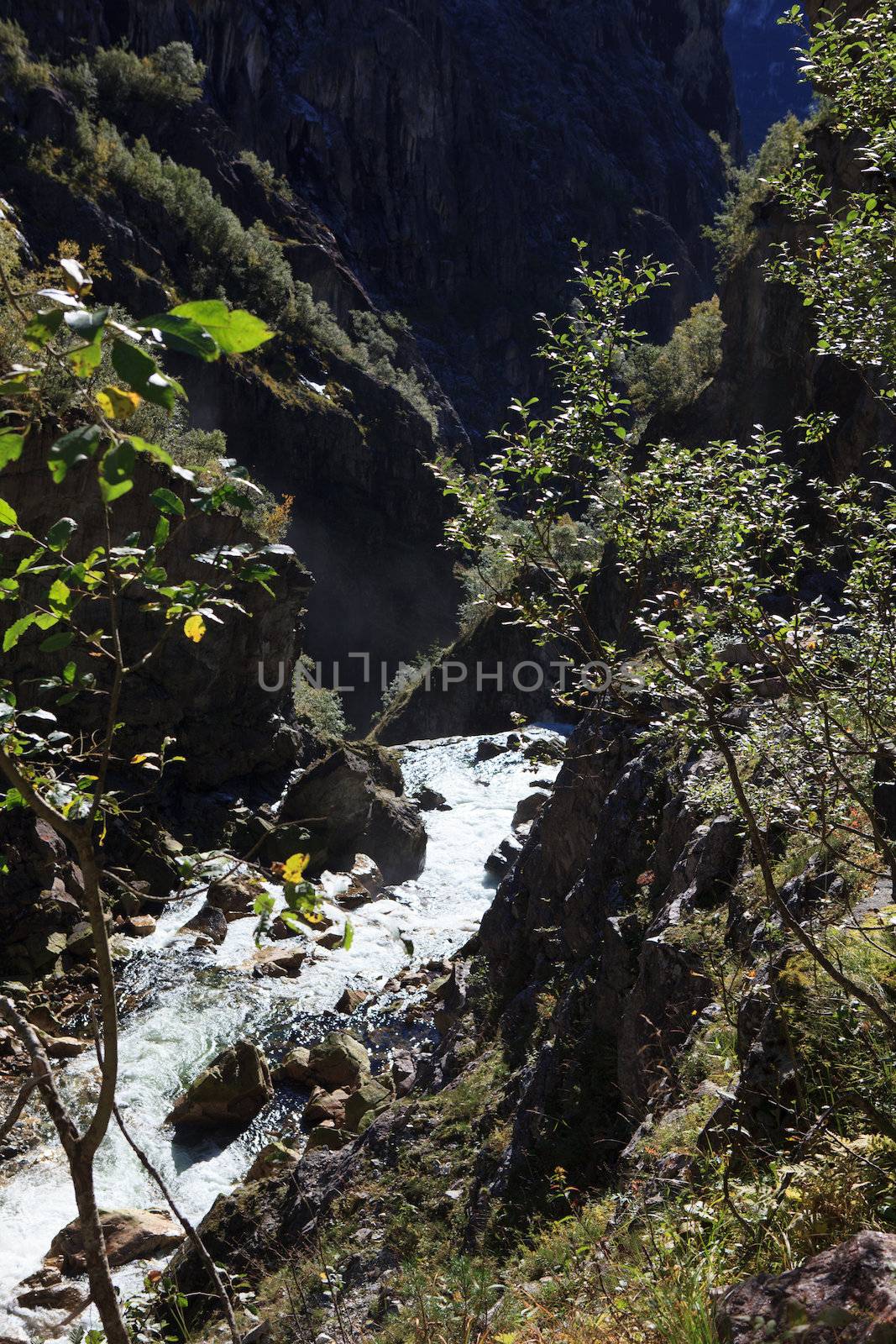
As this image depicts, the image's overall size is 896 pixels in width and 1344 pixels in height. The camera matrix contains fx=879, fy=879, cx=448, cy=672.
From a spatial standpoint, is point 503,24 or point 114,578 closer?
point 114,578

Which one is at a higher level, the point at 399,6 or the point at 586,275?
the point at 399,6

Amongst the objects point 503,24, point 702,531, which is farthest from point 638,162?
point 702,531

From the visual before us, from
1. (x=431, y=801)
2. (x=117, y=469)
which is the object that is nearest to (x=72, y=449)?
(x=117, y=469)

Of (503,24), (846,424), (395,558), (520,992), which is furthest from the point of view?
(503,24)

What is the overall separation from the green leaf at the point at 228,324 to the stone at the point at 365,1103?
32.5 feet

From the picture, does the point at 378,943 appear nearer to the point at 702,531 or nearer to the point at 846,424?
the point at 702,531

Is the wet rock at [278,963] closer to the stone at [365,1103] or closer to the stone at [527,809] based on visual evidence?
the stone at [365,1103]

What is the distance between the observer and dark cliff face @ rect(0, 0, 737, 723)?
183 feet

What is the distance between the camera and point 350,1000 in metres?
13.9

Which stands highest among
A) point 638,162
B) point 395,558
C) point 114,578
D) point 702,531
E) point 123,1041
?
point 638,162

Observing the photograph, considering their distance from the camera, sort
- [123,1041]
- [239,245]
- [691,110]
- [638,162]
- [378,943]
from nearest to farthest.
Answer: [123,1041], [378,943], [239,245], [638,162], [691,110]

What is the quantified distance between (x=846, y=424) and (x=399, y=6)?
9105 cm

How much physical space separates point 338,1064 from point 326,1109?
1.05 m

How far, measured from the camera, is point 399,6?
9025cm
